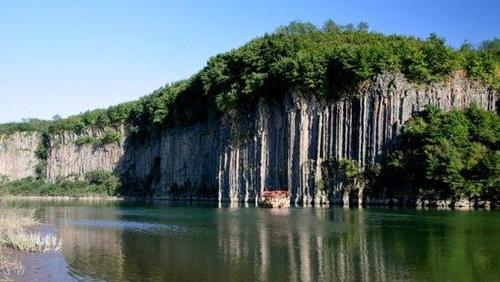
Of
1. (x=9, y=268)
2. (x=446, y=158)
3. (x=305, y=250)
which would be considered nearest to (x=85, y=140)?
(x=446, y=158)

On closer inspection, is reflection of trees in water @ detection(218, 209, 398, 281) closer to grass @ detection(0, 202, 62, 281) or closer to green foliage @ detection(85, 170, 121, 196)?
grass @ detection(0, 202, 62, 281)

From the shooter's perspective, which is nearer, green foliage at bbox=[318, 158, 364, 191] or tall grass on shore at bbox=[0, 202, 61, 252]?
tall grass on shore at bbox=[0, 202, 61, 252]

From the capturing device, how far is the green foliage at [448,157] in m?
68.2

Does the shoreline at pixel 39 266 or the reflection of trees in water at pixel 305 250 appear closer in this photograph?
the shoreline at pixel 39 266

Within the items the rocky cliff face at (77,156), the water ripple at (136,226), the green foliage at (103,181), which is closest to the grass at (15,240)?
the water ripple at (136,226)

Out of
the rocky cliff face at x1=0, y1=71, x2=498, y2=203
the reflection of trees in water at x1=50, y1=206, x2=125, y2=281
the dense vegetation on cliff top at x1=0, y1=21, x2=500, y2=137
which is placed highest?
the dense vegetation on cliff top at x1=0, y1=21, x2=500, y2=137

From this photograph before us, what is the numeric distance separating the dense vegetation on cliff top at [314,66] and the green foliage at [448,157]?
6.25 meters

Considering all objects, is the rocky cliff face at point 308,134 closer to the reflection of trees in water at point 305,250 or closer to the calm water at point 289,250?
the calm water at point 289,250

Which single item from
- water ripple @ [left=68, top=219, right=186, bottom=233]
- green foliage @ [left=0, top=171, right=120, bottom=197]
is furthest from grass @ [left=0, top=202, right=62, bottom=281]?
green foliage @ [left=0, top=171, right=120, bottom=197]

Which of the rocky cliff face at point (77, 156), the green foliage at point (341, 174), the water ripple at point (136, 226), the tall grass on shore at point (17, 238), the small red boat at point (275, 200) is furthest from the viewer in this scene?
the rocky cliff face at point (77, 156)

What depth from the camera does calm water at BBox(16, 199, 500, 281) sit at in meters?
26.0

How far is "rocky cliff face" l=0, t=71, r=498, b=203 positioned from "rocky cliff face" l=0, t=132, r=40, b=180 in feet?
187

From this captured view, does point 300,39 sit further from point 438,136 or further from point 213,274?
point 213,274

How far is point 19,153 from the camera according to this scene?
538 feet
